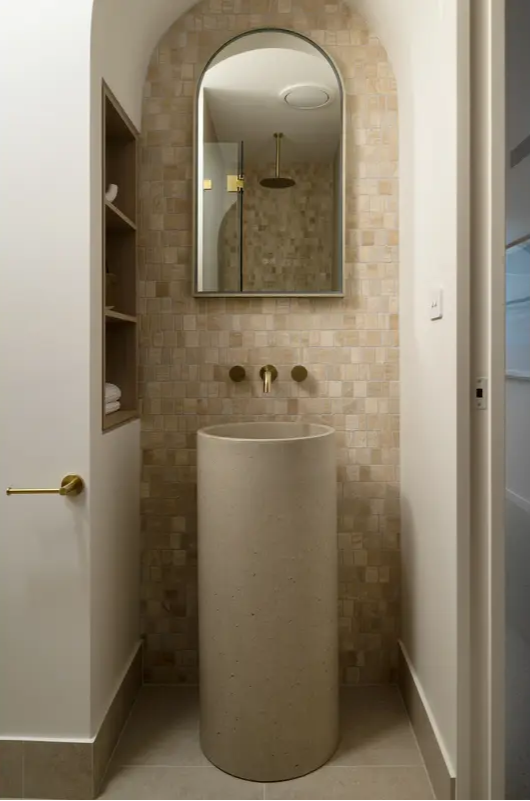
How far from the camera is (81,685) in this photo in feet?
4.85

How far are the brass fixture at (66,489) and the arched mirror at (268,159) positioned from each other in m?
0.77

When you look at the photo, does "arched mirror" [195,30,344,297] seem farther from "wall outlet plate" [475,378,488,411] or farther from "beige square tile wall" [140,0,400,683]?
"wall outlet plate" [475,378,488,411]

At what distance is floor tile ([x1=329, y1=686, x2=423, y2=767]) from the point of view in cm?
162

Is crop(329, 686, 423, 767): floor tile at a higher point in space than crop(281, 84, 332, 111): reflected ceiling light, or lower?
lower

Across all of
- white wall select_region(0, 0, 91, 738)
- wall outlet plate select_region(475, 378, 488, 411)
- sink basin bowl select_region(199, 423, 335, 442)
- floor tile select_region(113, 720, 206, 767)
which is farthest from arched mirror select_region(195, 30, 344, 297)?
floor tile select_region(113, 720, 206, 767)

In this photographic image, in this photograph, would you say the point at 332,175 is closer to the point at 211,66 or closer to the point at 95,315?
the point at 211,66

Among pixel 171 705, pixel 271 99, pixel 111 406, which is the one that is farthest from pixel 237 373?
pixel 171 705

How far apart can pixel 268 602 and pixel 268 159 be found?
1.29 metres

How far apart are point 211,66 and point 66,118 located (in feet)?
2.32

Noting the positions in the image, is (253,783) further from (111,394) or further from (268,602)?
(111,394)

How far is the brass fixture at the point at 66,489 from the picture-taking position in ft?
4.71

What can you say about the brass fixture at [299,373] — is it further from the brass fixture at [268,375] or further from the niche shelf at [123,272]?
the niche shelf at [123,272]

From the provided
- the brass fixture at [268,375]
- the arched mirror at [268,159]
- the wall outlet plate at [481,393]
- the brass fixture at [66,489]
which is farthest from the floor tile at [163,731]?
the arched mirror at [268,159]

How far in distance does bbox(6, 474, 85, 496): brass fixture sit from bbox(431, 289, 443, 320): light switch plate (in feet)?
2.95
